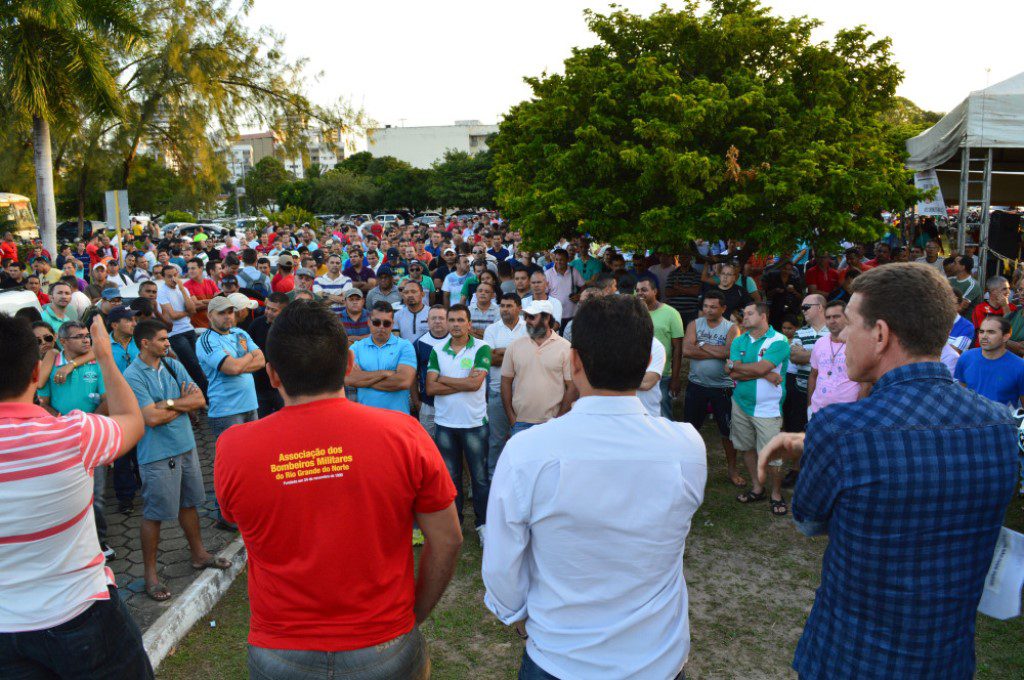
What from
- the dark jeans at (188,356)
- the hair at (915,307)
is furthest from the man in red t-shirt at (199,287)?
the hair at (915,307)

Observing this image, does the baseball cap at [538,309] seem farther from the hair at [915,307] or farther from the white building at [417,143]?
the white building at [417,143]

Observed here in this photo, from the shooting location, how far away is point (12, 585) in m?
2.36

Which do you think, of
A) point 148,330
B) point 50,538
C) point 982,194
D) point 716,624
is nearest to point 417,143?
point 982,194

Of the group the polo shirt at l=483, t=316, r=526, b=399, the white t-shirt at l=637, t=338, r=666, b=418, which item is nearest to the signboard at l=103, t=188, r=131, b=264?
the polo shirt at l=483, t=316, r=526, b=399

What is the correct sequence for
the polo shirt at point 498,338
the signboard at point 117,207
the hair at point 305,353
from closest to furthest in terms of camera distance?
1. the hair at point 305,353
2. the polo shirt at point 498,338
3. the signboard at point 117,207

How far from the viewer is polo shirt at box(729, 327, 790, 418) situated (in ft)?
19.6

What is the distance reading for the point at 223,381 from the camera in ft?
18.7

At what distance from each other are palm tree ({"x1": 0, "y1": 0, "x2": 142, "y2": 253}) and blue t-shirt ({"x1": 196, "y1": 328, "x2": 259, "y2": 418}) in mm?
11436

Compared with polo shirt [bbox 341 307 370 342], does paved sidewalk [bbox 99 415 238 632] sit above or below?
below

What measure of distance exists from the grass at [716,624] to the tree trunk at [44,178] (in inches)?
573

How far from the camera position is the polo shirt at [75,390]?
18.1 ft

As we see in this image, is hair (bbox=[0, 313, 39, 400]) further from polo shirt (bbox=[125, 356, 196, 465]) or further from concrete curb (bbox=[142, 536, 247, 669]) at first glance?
polo shirt (bbox=[125, 356, 196, 465])

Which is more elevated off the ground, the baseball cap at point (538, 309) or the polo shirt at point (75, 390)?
the baseball cap at point (538, 309)

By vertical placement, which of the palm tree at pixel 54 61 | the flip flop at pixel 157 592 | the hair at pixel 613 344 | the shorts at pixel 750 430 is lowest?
the flip flop at pixel 157 592
